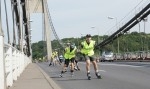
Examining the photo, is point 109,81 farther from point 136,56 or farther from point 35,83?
point 136,56

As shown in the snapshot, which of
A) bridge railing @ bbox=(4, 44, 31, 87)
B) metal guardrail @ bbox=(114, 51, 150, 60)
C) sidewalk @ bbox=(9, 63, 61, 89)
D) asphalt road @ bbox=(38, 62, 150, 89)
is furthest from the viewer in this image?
metal guardrail @ bbox=(114, 51, 150, 60)

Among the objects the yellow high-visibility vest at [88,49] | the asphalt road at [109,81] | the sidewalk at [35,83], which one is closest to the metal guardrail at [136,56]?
the asphalt road at [109,81]

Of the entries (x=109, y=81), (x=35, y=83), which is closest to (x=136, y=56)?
(x=109, y=81)

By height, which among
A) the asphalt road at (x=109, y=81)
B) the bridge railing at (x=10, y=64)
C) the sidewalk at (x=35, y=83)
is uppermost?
the bridge railing at (x=10, y=64)

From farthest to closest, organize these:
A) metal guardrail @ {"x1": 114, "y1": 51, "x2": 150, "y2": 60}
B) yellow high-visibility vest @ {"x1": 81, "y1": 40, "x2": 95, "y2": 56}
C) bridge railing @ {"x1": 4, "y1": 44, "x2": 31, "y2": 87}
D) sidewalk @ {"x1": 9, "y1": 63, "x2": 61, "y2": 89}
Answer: metal guardrail @ {"x1": 114, "y1": 51, "x2": 150, "y2": 60}, yellow high-visibility vest @ {"x1": 81, "y1": 40, "x2": 95, "y2": 56}, sidewalk @ {"x1": 9, "y1": 63, "x2": 61, "y2": 89}, bridge railing @ {"x1": 4, "y1": 44, "x2": 31, "y2": 87}

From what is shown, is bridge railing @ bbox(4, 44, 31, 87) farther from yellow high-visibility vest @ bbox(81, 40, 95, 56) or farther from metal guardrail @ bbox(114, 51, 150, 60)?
metal guardrail @ bbox(114, 51, 150, 60)

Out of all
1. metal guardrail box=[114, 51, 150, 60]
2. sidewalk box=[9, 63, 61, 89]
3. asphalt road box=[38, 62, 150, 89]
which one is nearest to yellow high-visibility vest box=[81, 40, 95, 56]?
asphalt road box=[38, 62, 150, 89]

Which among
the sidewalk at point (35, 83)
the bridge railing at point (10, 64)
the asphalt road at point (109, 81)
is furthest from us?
the asphalt road at point (109, 81)

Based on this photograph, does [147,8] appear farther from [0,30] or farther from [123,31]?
[0,30]

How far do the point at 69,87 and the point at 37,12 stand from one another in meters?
77.8

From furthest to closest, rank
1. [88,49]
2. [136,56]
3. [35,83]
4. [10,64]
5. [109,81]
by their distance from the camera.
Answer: [136,56] < [88,49] < [109,81] < [35,83] < [10,64]

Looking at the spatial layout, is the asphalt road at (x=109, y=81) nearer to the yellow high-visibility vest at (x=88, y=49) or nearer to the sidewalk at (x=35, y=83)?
the sidewalk at (x=35, y=83)

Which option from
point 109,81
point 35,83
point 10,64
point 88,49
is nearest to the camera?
point 10,64

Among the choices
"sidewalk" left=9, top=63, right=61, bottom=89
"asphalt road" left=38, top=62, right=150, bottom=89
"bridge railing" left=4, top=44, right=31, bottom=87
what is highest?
"bridge railing" left=4, top=44, right=31, bottom=87
